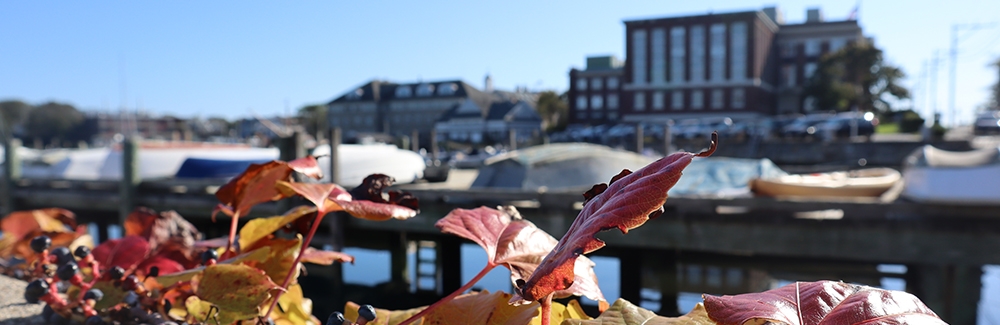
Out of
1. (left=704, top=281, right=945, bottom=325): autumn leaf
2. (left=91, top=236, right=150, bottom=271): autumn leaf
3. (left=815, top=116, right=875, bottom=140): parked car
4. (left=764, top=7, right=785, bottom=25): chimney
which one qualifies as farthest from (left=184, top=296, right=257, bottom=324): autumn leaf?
(left=764, top=7, right=785, bottom=25): chimney

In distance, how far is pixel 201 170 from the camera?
1154 centimetres

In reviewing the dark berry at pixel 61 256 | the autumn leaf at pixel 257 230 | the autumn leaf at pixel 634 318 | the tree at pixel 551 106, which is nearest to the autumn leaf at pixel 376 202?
the autumn leaf at pixel 257 230

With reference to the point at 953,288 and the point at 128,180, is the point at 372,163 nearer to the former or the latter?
the point at 128,180

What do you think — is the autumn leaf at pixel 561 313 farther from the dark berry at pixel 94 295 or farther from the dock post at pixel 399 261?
the dock post at pixel 399 261

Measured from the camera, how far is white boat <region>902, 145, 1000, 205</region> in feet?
21.9

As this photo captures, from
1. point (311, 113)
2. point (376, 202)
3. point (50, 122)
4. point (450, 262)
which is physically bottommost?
point (450, 262)

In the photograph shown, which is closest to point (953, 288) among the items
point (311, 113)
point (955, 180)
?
point (955, 180)

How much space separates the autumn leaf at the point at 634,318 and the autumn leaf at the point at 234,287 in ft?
1.37

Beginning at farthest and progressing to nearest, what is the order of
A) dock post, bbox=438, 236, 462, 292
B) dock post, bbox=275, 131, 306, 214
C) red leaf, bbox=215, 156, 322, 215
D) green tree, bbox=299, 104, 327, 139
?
green tree, bbox=299, 104, 327, 139
dock post, bbox=438, 236, 462, 292
dock post, bbox=275, 131, 306, 214
red leaf, bbox=215, 156, 322, 215

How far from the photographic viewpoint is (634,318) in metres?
0.68

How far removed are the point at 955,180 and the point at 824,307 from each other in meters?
7.82

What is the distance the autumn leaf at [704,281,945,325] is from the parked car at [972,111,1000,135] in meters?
42.5

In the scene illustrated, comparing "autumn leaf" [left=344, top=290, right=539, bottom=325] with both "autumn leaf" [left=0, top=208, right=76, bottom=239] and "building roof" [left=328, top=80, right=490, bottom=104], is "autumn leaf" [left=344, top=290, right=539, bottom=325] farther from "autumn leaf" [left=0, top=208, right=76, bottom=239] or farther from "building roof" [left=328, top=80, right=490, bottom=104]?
"building roof" [left=328, top=80, right=490, bottom=104]

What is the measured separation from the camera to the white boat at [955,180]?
669 cm
